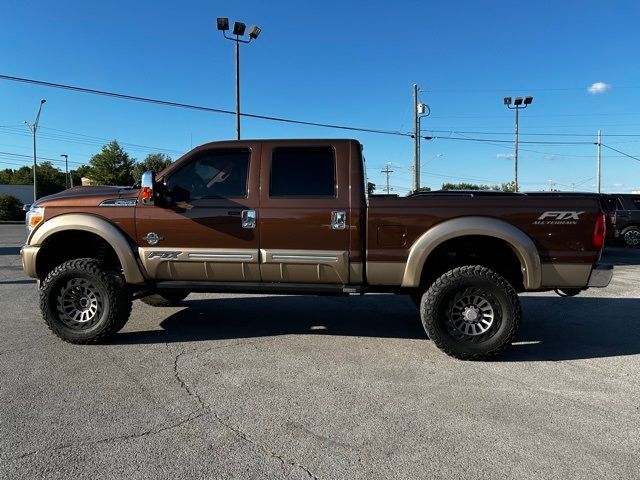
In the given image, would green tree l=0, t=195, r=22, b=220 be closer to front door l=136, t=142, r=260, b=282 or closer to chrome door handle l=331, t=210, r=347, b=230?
front door l=136, t=142, r=260, b=282

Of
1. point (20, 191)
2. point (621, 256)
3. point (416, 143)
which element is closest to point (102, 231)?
point (621, 256)

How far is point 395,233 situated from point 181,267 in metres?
2.26

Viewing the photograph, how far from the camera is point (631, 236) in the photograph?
1636 centimetres

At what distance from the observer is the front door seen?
16.1 feet

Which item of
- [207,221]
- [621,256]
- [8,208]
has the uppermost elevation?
[8,208]

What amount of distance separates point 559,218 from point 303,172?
2.52 metres

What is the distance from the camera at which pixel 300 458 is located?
2.85 meters

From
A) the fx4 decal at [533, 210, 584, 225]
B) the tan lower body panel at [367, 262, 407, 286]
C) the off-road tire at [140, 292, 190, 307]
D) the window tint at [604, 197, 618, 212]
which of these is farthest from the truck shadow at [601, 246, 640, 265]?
the off-road tire at [140, 292, 190, 307]

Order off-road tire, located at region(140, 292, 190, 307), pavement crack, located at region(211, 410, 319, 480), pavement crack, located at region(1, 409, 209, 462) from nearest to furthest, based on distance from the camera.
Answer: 1. pavement crack, located at region(211, 410, 319, 480)
2. pavement crack, located at region(1, 409, 209, 462)
3. off-road tire, located at region(140, 292, 190, 307)

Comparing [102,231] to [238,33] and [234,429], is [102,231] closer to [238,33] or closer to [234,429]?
[234,429]

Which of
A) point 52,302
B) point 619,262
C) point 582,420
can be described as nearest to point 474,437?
point 582,420

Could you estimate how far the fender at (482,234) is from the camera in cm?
451

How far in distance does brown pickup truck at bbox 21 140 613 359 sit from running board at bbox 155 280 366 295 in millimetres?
12

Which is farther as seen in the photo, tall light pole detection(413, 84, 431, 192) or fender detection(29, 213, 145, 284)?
tall light pole detection(413, 84, 431, 192)
